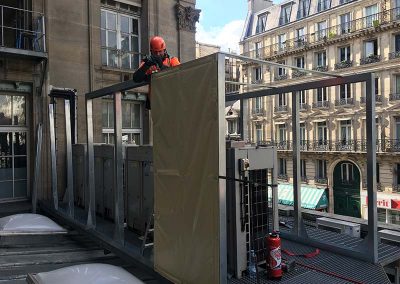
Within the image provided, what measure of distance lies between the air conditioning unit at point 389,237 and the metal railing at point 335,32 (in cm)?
3359

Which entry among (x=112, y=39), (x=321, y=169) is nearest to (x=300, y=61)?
(x=321, y=169)

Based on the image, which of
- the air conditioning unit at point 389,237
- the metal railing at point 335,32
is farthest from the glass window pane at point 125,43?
the metal railing at point 335,32

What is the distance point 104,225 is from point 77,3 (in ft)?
24.1

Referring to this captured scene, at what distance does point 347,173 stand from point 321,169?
2915 millimetres

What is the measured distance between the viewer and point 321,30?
40.5 meters

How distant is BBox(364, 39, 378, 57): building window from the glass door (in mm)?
34353

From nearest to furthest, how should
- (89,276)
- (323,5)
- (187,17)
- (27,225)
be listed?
(89,276) < (27,225) < (187,17) < (323,5)

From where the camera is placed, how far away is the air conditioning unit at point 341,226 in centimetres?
659

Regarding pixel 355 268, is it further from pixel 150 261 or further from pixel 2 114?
pixel 2 114

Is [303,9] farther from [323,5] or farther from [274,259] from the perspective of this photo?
[274,259]

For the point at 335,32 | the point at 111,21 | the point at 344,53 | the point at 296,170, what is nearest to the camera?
the point at 296,170

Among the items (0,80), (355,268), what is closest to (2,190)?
(0,80)

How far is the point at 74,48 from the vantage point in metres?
11.5

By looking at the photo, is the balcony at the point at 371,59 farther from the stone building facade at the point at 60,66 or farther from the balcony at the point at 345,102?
the stone building facade at the point at 60,66
